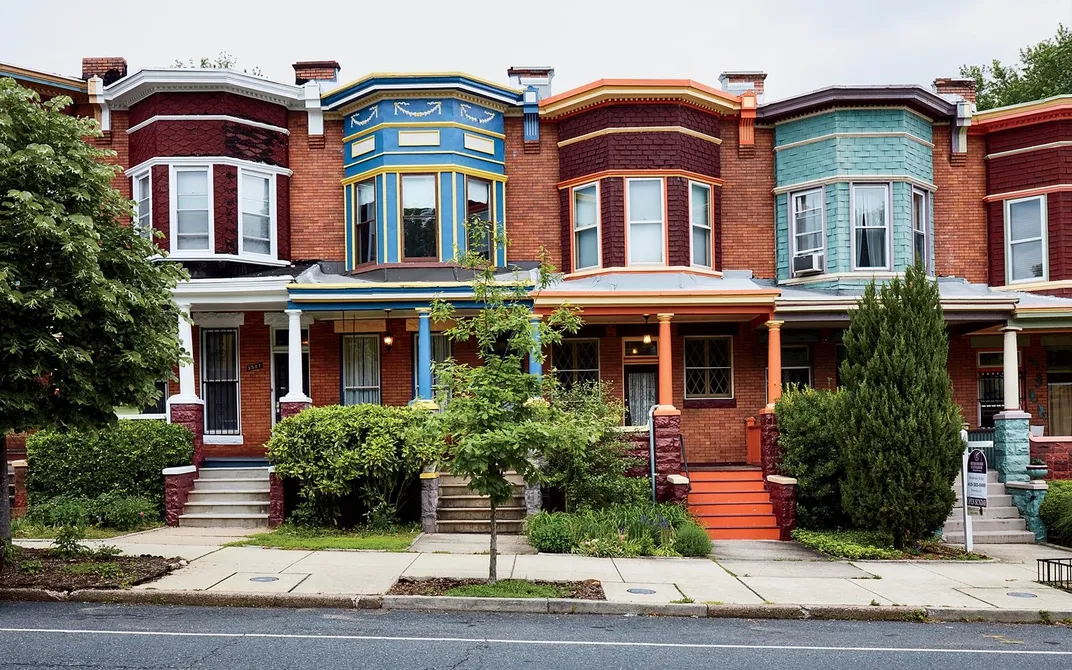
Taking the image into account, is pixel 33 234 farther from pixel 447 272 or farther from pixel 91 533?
pixel 447 272

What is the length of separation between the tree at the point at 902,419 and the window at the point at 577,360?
6.17 meters

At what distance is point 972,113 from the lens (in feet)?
61.9

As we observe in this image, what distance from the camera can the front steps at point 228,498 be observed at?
15.2 m

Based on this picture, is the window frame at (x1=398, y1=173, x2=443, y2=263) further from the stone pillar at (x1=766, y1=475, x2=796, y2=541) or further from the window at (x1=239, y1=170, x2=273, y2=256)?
the stone pillar at (x1=766, y1=475, x2=796, y2=541)

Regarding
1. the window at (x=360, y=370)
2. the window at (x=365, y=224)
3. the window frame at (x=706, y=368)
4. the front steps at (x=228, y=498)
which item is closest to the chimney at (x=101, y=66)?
the window at (x=365, y=224)

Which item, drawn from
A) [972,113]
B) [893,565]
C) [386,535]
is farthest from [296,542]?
[972,113]

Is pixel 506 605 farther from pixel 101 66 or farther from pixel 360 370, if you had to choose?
pixel 101 66

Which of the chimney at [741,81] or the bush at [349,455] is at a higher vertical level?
the chimney at [741,81]

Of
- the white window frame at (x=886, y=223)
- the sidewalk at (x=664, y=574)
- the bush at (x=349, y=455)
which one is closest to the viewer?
the sidewalk at (x=664, y=574)

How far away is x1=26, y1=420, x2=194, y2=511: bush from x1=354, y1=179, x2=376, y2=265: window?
17.4ft

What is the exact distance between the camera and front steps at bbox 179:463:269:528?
49.9 feet

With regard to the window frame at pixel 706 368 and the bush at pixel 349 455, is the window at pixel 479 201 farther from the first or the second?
the bush at pixel 349 455

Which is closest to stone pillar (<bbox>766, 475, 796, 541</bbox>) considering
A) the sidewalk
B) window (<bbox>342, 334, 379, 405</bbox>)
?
the sidewalk

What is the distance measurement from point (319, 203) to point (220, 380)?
421 centimetres
